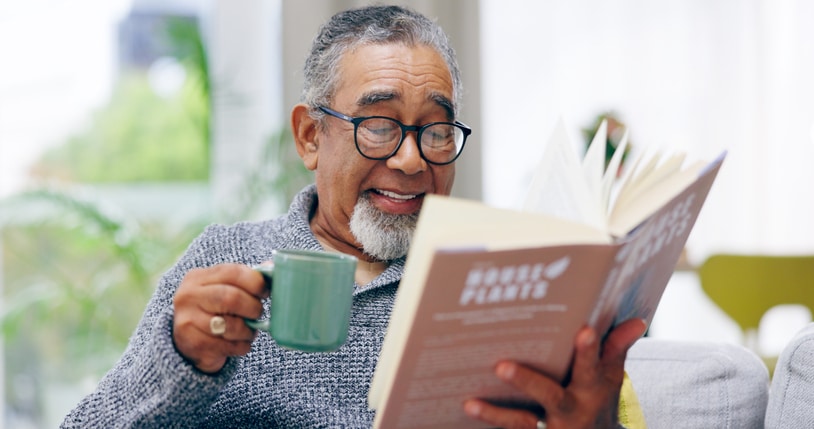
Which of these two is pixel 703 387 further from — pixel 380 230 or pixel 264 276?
pixel 264 276

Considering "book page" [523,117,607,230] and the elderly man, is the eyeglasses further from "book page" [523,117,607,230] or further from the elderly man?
"book page" [523,117,607,230]

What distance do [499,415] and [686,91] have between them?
3187mm

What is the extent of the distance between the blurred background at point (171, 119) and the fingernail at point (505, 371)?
5.78 ft

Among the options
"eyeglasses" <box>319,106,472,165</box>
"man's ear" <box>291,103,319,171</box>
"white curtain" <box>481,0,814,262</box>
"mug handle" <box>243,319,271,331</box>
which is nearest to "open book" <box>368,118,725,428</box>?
"mug handle" <box>243,319,271,331</box>

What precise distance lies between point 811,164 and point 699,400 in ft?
9.83

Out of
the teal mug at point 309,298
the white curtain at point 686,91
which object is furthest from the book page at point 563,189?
the white curtain at point 686,91

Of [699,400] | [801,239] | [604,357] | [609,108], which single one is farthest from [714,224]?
[604,357]

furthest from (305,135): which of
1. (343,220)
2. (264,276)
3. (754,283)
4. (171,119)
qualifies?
(754,283)

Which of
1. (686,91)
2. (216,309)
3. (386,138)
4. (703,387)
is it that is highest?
(386,138)

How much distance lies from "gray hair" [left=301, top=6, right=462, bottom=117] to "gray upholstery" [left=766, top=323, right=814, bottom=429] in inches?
23.6

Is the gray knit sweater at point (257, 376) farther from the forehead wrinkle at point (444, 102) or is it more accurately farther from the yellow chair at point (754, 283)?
the yellow chair at point (754, 283)

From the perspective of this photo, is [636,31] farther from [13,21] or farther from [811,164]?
[13,21]

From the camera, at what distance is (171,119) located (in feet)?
9.95

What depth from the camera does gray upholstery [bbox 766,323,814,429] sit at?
3.98ft
